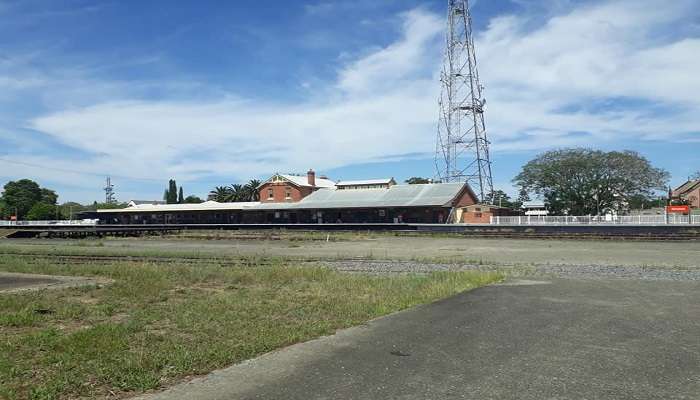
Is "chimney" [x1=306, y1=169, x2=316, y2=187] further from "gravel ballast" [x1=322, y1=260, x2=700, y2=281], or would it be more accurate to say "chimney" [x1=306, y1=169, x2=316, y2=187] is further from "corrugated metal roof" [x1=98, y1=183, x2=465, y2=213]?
"gravel ballast" [x1=322, y1=260, x2=700, y2=281]

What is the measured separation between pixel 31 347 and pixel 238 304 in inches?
167

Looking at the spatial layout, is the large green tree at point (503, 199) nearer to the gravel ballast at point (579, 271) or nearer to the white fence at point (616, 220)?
the white fence at point (616, 220)

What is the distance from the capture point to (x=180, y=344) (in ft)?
24.6

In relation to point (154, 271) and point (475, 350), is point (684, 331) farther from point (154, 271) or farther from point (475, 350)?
point (154, 271)

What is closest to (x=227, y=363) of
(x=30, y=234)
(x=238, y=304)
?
(x=238, y=304)

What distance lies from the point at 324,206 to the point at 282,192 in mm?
11622

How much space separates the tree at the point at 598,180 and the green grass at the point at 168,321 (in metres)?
68.8

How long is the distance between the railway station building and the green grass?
49.4 metres

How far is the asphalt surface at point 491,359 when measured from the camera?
5551mm

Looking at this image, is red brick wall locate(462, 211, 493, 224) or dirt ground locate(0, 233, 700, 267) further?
red brick wall locate(462, 211, 493, 224)

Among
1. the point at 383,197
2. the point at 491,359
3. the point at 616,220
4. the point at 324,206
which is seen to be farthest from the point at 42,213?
the point at 491,359

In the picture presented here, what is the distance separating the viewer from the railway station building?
6575 cm

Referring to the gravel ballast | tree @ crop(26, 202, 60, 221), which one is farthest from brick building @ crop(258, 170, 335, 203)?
the gravel ballast

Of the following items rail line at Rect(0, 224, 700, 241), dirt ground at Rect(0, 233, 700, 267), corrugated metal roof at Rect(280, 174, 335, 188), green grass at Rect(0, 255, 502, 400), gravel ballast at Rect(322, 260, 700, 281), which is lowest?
dirt ground at Rect(0, 233, 700, 267)
